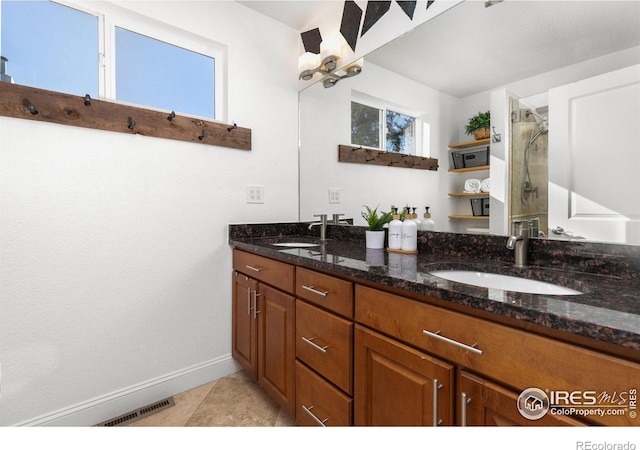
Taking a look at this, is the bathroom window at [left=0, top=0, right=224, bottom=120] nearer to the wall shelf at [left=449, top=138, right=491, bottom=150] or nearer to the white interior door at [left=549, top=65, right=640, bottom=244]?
the wall shelf at [left=449, top=138, right=491, bottom=150]

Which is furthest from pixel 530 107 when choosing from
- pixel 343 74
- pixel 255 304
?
pixel 255 304

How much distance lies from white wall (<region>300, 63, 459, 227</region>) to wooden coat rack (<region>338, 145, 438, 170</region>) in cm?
3

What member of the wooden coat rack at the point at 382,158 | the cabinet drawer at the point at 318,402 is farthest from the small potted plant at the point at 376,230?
the cabinet drawer at the point at 318,402

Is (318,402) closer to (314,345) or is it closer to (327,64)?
(314,345)

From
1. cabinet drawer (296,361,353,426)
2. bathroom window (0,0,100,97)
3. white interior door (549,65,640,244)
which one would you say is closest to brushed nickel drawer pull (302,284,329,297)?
cabinet drawer (296,361,353,426)

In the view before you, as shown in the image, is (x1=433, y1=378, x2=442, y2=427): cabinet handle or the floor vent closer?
(x1=433, y1=378, x2=442, y2=427): cabinet handle

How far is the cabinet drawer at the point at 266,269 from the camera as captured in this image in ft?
4.41

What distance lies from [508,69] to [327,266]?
1.05 metres

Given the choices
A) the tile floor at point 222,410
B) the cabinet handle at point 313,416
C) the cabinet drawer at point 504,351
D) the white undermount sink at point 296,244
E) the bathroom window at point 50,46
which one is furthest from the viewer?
the white undermount sink at point 296,244

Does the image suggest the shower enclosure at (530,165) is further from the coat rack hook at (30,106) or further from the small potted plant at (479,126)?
the coat rack hook at (30,106)

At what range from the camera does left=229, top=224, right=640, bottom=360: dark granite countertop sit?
1.80 ft

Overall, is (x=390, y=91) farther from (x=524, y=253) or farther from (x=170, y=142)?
(x=170, y=142)

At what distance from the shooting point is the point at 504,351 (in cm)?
66

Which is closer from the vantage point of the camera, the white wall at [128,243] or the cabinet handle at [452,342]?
the cabinet handle at [452,342]
